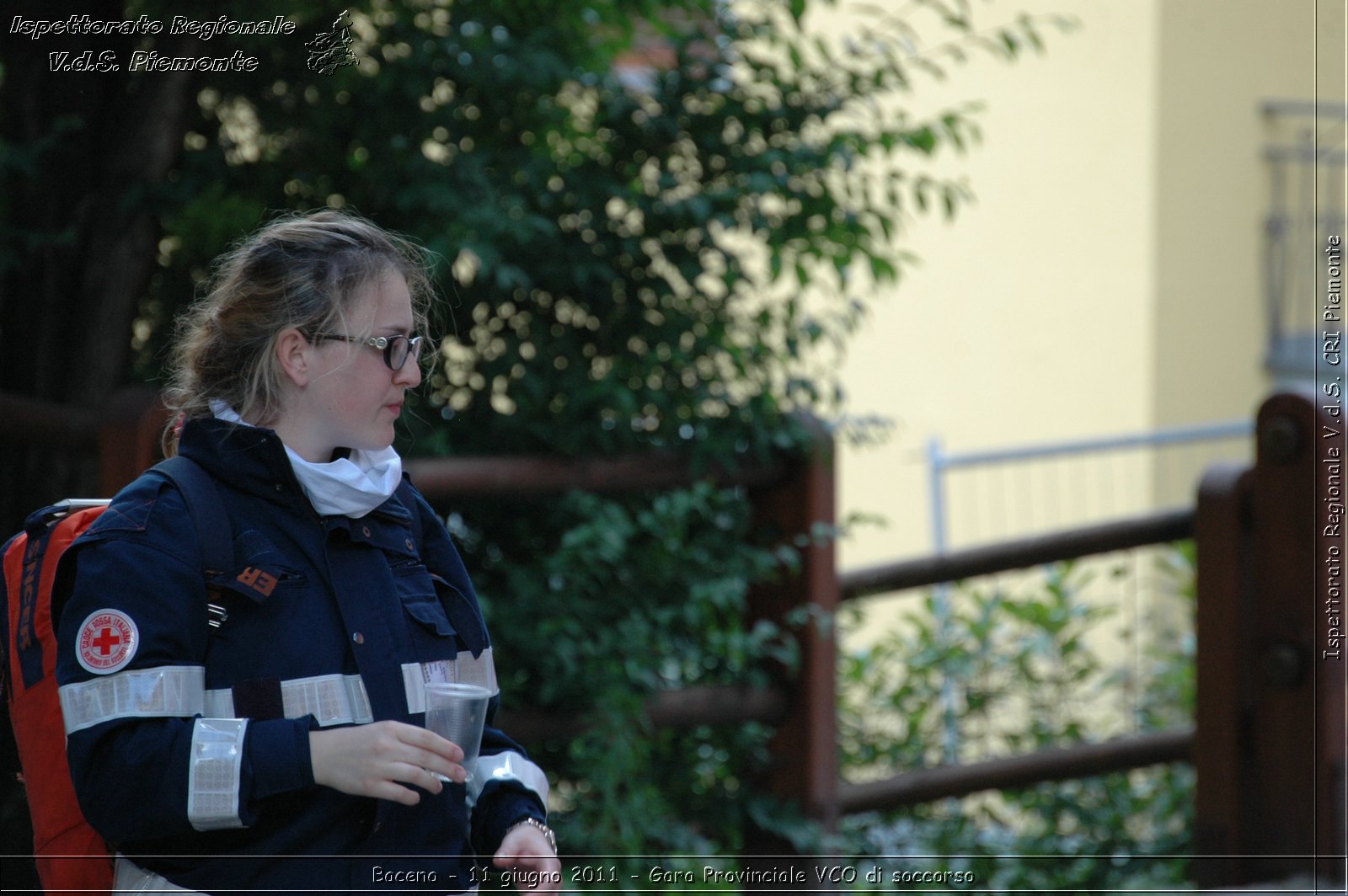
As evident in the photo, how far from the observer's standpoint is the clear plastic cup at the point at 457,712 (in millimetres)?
1618

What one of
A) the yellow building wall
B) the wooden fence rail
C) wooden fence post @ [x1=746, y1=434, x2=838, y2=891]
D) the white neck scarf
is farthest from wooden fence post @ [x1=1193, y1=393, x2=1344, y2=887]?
the white neck scarf

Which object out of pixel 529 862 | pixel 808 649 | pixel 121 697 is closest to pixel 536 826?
pixel 529 862

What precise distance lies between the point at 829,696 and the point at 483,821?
213cm

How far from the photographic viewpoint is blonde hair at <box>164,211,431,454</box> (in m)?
1.74

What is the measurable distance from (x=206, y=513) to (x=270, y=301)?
0.30 meters

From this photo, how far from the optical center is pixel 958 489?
7.05 meters

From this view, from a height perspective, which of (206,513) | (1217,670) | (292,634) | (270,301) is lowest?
(1217,670)

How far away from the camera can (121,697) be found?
149cm

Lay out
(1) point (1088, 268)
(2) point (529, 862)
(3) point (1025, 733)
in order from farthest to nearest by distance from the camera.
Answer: (1) point (1088, 268) → (3) point (1025, 733) → (2) point (529, 862)

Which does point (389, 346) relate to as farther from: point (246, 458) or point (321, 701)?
point (321, 701)

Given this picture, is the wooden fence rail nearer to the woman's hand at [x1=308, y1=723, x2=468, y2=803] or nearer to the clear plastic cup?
the clear plastic cup

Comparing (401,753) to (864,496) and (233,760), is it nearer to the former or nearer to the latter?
(233,760)

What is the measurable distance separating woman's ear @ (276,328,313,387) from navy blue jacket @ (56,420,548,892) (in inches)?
3.9

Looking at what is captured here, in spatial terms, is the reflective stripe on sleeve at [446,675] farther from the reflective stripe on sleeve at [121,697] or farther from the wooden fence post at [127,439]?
the wooden fence post at [127,439]
